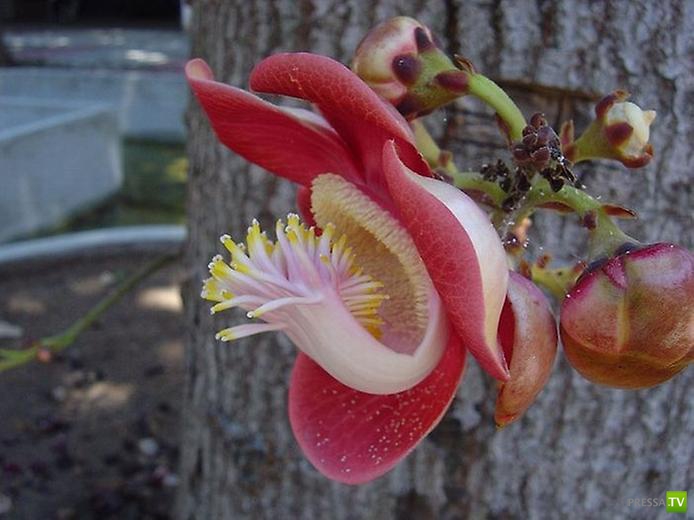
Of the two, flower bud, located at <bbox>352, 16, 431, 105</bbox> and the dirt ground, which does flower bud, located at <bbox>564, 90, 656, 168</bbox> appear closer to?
flower bud, located at <bbox>352, 16, 431, 105</bbox>

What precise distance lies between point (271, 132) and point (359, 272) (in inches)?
4.2

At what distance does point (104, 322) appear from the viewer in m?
3.13

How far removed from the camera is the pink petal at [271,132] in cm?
47

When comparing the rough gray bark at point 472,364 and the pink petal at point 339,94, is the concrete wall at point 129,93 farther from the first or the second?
the pink petal at point 339,94

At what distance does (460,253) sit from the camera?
0.37 m

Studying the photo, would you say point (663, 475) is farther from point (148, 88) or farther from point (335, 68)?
point (148, 88)

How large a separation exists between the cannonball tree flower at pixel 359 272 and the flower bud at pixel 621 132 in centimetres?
12

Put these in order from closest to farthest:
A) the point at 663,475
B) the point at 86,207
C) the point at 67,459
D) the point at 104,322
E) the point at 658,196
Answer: the point at 658,196, the point at 663,475, the point at 67,459, the point at 104,322, the point at 86,207

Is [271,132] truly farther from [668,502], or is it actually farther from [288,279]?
[668,502]

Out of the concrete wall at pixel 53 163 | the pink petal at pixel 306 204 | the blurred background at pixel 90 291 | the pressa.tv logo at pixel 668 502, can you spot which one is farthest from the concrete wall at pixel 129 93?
the pink petal at pixel 306 204

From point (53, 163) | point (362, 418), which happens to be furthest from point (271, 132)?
point (53, 163)

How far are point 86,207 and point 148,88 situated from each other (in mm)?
2062

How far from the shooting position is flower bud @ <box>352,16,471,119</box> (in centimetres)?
47

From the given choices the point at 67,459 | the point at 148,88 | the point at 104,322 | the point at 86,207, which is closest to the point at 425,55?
the point at 67,459
